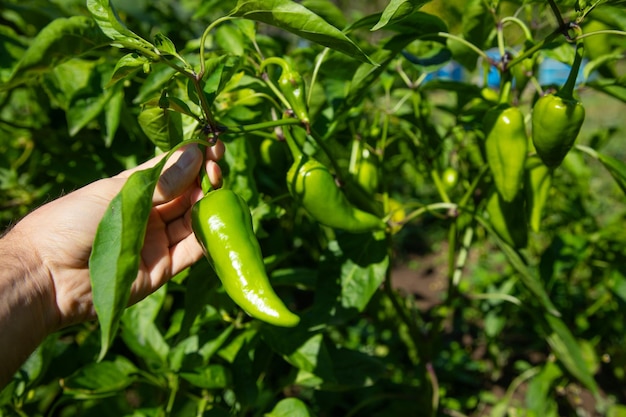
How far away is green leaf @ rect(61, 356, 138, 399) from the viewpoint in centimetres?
108

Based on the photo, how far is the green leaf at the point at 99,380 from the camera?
3.54ft

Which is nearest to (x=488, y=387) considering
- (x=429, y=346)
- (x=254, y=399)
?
(x=429, y=346)

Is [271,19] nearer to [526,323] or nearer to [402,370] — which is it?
[402,370]

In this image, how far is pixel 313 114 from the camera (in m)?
1.20

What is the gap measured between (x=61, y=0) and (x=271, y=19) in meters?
1.23

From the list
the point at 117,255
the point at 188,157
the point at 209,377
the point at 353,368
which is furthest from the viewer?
the point at 353,368

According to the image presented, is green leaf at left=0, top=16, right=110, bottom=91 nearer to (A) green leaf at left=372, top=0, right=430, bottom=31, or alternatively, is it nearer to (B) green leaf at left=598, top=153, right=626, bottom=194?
(A) green leaf at left=372, top=0, right=430, bottom=31

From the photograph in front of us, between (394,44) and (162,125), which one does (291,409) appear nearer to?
(162,125)

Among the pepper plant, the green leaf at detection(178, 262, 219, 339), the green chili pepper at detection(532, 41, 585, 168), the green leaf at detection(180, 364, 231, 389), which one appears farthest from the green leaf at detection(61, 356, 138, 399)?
the green chili pepper at detection(532, 41, 585, 168)

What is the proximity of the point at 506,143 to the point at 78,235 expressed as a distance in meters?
0.77

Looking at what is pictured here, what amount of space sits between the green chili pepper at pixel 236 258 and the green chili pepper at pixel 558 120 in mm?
525

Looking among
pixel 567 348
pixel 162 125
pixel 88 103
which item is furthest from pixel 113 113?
pixel 567 348

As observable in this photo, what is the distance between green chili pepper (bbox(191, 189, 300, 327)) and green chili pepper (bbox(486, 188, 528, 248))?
1.92 feet

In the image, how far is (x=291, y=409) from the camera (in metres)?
1.11
